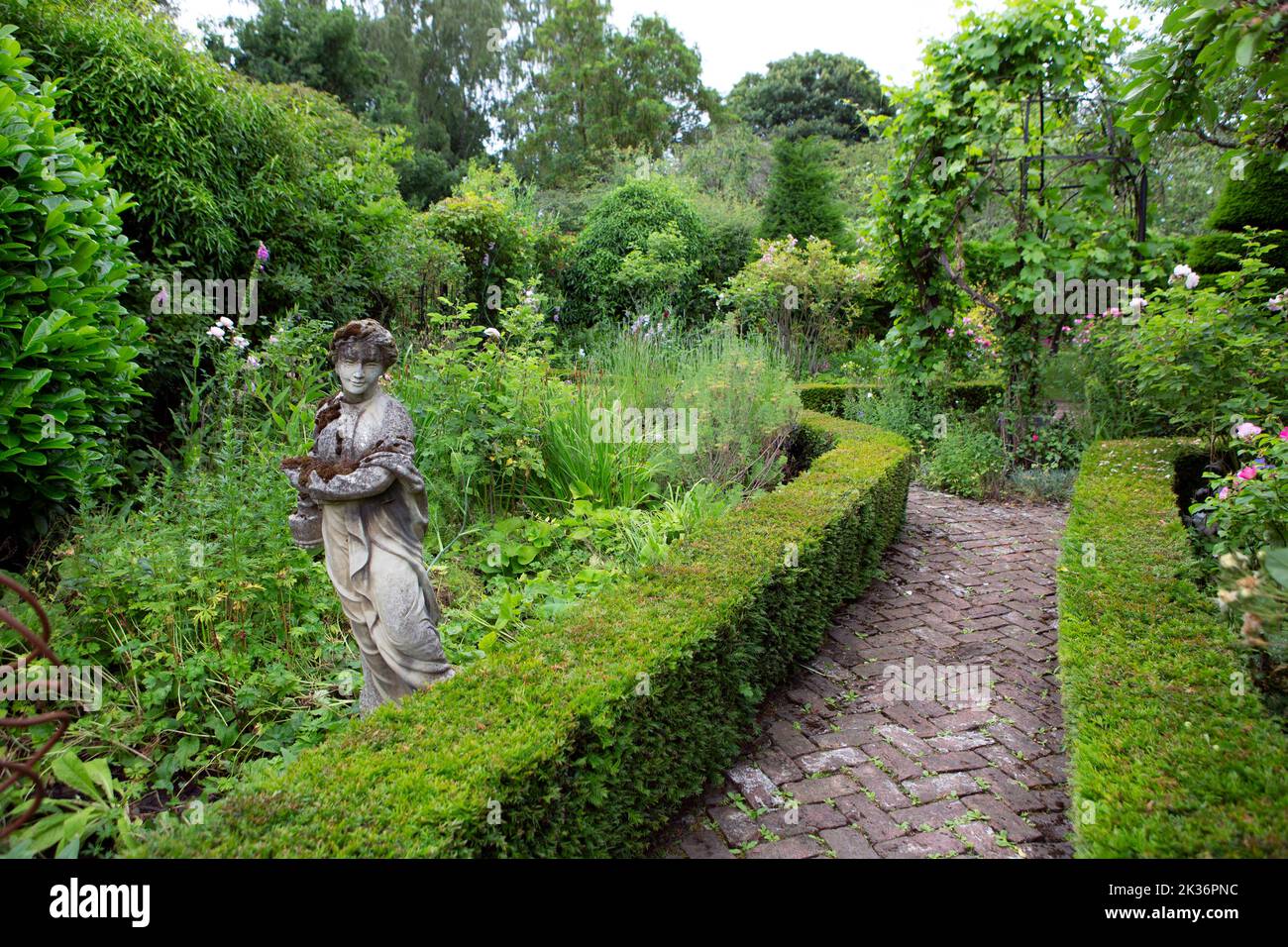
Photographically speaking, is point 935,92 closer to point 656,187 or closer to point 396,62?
point 656,187

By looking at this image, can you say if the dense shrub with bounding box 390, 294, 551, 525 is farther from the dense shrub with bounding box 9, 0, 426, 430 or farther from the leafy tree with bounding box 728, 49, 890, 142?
the leafy tree with bounding box 728, 49, 890, 142

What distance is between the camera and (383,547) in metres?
2.69

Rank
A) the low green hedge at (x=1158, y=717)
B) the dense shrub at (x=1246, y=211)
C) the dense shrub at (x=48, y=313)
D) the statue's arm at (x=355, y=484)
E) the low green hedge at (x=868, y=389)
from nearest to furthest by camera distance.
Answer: the low green hedge at (x=1158, y=717) → the statue's arm at (x=355, y=484) → the dense shrub at (x=48, y=313) → the dense shrub at (x=1246, y=211) → the low green hedge at (x=868, y=389)

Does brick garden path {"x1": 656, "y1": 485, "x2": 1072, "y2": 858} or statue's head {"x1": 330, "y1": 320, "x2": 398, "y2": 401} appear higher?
statue's head {"x1": 330, "y1": 320, "x2": 398, "y2": 401}

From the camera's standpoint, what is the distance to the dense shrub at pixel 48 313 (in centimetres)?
355

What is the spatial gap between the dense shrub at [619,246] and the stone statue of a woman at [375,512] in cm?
1079

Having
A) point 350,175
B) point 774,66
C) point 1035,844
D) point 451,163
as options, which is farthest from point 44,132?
point 774,66

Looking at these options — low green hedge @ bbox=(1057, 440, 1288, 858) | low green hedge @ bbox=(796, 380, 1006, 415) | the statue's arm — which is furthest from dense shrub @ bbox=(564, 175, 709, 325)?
the statue's arm

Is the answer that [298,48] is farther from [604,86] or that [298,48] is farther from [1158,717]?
[1158,717]

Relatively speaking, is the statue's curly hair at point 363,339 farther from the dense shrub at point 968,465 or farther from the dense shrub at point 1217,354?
the dense shrub at point 968,465

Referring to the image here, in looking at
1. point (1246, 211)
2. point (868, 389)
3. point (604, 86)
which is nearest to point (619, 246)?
point (868, 389)

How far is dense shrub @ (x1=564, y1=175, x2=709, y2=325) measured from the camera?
13.6 meters

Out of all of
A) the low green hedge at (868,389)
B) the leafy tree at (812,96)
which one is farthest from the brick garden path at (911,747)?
the leafy tree at (812,96)

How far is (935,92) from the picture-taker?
23.9 ft
